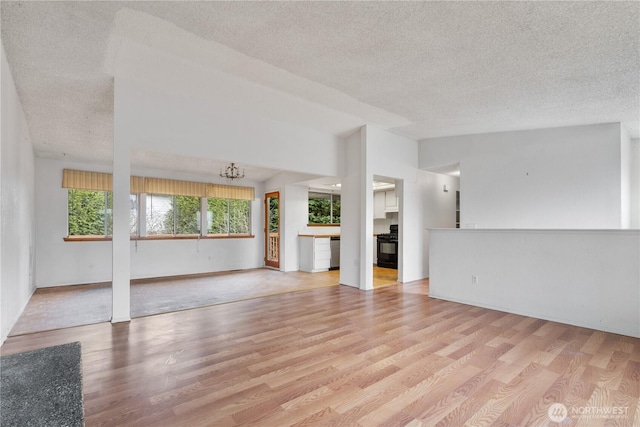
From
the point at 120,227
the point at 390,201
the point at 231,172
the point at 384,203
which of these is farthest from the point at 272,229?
the point at 120,227

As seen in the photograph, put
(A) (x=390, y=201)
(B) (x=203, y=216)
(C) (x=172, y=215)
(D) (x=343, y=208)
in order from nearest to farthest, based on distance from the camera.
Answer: (D) (x=343, y=208) < (C) (x=172, y=215) < (B) (x=203, y=216) < (A) (x=390, y=201)

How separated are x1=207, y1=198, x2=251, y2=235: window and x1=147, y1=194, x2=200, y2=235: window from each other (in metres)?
0.33

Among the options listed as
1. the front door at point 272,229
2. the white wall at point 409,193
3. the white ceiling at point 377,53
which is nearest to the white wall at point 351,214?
the white wall at point 409,193

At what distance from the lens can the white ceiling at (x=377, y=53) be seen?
2.45 metres

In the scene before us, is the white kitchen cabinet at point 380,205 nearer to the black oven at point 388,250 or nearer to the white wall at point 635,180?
the black oven at point 388,250

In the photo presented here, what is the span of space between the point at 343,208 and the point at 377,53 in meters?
3.32

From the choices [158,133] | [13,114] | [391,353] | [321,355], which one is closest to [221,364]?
[321,355]

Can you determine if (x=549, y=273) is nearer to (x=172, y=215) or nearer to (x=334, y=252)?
(x=334, y=252)

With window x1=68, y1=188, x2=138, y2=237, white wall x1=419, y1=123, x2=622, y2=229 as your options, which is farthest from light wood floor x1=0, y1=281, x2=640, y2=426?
window x1=68, y1=188, x2=138, y2=237

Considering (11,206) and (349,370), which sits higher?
Answer: (11,206)

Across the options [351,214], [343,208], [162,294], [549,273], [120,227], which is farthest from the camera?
[343,208]

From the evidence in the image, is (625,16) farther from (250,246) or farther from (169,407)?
(250,246)

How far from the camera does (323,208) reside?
8891 millimetres

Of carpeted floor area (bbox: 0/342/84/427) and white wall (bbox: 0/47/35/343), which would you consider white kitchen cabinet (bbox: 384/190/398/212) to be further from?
carpeted floor area (bbox: 0/342/84/427)
